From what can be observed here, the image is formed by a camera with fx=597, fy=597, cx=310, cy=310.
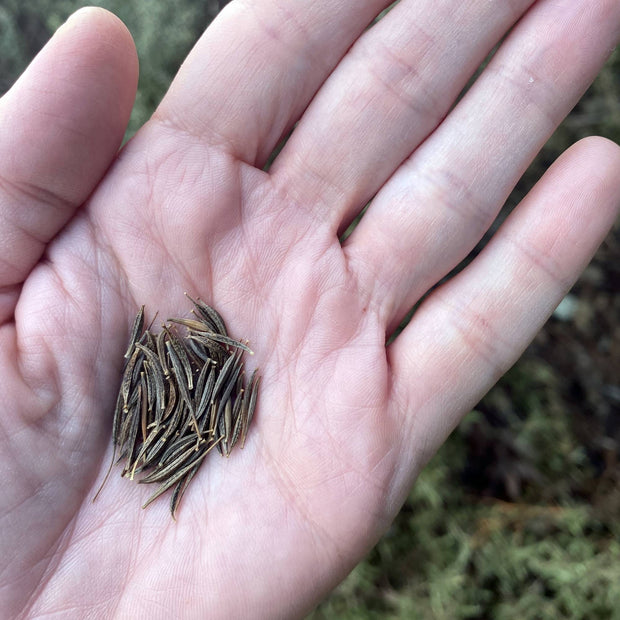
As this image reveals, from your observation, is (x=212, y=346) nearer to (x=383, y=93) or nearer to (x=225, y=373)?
(x=225, y=373)

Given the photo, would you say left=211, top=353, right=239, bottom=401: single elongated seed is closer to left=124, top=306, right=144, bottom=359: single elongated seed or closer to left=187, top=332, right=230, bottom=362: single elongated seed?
left=187, top=332, right=230, bottom=362: single elongated seed

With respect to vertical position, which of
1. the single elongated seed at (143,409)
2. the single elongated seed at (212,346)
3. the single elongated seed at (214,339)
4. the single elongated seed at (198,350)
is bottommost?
the single elongated seed at (143,409)

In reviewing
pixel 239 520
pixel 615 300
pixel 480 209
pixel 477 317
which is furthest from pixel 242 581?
pixel 615 300

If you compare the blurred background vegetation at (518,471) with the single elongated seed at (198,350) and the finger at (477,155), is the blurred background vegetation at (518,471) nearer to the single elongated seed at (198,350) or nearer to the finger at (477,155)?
the finger at (477,155)

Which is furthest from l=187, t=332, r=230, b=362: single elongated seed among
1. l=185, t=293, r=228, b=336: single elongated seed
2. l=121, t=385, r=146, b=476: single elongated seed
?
l=121, t=385, r=146, b=476: single elongated seed

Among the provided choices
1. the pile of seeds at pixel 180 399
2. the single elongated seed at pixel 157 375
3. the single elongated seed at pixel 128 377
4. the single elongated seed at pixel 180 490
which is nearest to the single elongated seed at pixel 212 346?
the pile of seeds at pixel 180 399

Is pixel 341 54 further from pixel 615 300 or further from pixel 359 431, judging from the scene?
pixel 615 300

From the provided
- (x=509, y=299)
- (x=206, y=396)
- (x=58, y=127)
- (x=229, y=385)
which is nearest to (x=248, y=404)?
(x=229, y=385)
